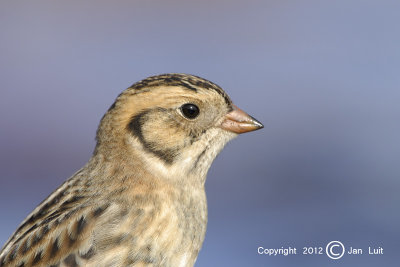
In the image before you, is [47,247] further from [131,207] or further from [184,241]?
[184,241]

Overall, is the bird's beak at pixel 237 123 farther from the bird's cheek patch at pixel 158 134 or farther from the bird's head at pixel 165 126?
the bird's cheek patch at pixel 158 134

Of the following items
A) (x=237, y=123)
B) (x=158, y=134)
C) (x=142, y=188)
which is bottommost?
(x=142, y=188)

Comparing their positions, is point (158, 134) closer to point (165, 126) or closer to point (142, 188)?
point (165, 126)

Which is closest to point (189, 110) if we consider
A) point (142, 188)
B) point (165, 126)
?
point (165, 126)

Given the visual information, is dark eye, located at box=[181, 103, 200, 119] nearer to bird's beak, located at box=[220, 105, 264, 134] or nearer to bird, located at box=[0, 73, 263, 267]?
bird, located at box=[0, 73, 263, 267]

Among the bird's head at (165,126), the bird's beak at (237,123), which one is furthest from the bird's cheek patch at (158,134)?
the bird's beak at (237,123)

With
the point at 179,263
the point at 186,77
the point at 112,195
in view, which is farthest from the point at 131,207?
the point at 186,77
